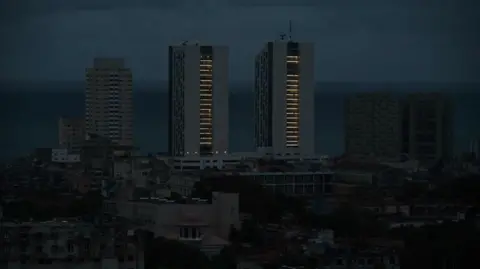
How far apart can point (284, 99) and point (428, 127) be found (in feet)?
10.7

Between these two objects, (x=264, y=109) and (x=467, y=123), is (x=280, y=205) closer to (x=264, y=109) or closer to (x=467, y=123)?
(x=467, y=123)

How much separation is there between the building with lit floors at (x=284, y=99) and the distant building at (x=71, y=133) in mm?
1576

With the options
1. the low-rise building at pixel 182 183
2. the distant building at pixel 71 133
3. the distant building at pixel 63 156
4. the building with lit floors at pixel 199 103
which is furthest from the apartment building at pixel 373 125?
the distant building at pixel 71 133

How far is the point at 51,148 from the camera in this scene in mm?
9086

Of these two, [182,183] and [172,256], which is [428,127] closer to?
[182,183]

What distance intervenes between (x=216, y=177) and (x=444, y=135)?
1686 mm

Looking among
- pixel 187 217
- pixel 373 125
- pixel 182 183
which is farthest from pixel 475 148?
pixel 182 183

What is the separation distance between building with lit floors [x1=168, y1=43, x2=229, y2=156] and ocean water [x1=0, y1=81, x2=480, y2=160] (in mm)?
141

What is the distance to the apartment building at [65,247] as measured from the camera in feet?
15.6

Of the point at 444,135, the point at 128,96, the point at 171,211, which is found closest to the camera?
the point at 171,211

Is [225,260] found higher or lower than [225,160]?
lower

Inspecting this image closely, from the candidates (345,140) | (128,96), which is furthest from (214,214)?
(128,96)

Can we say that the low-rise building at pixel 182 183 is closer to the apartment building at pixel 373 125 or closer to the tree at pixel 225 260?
the apartment building at pixel 373 125

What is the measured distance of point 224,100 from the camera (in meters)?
11.5
